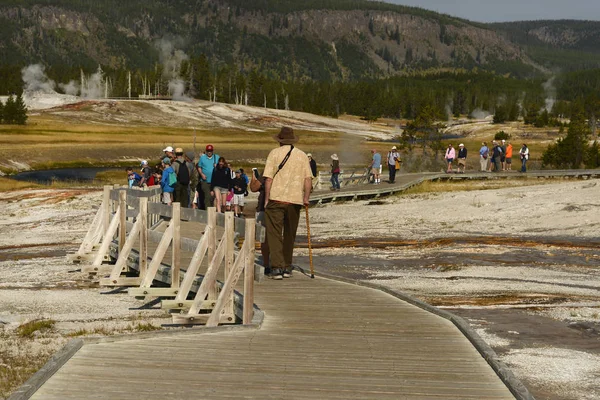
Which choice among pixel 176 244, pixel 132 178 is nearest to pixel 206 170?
pixel 176 244

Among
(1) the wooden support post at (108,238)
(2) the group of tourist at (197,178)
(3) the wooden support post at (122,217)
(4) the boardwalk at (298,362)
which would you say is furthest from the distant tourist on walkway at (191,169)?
(4) the boardwalk at (298,362)

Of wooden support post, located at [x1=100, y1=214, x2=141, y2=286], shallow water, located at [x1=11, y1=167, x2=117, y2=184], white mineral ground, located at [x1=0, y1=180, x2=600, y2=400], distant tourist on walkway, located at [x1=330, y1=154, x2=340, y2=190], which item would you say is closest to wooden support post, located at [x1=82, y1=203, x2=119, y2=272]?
white mineral ground, located at [x1=0, y1=180, x2=600, y2=400]

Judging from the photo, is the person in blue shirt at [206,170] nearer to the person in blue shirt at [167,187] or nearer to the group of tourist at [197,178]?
the group of tourist at [197,178]

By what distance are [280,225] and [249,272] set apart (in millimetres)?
2443

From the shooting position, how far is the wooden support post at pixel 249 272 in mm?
10516

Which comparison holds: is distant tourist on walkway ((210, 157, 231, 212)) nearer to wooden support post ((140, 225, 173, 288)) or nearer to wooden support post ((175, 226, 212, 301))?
wooden support post ((140, 225, 173, 288))

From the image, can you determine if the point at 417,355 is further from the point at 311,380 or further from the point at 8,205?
the point at 8,205

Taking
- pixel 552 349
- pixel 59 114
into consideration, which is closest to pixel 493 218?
pixel 552 349

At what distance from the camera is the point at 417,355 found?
900 centimetres

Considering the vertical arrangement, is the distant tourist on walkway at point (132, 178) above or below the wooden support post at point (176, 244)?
below

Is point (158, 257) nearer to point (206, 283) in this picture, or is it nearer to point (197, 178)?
point (206, 283)

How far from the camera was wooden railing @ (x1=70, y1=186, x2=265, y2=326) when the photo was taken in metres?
11.0

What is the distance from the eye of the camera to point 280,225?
13.1 metres

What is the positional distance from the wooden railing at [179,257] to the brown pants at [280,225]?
1.57 feet
